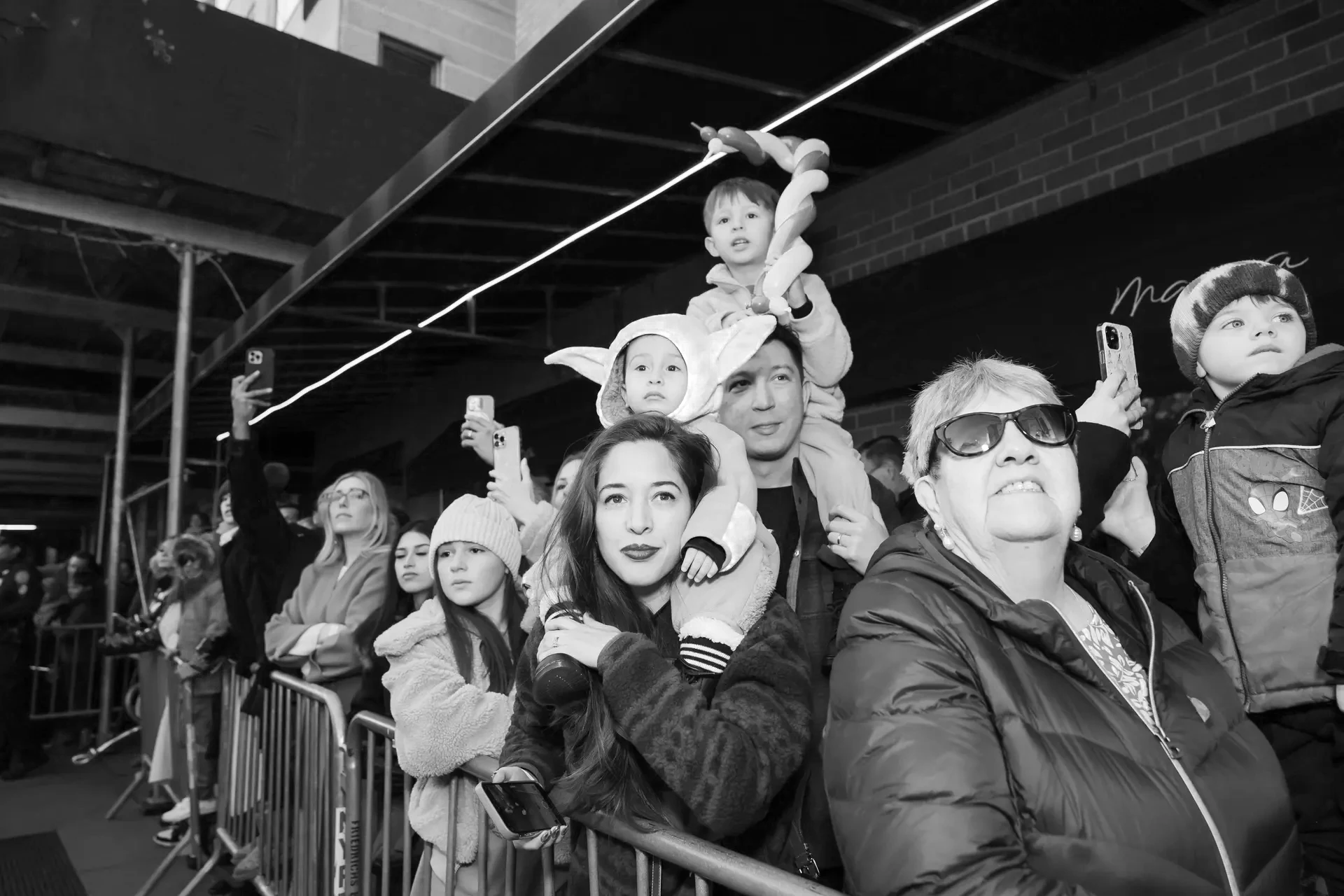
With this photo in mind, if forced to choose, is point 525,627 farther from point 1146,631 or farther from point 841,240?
point 841,240

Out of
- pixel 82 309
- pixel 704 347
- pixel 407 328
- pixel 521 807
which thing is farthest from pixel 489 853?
pixel 82 309

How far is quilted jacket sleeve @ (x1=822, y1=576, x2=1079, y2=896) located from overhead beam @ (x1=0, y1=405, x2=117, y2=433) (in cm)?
1523

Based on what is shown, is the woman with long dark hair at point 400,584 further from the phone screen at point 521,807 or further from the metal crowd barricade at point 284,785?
the phone screen at point 521,807

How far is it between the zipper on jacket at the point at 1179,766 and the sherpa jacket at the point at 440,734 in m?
1.58

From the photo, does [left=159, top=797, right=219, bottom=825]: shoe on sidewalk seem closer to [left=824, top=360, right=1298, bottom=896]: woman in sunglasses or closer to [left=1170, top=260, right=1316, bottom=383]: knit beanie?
[left=824, top=360, right=1298, bottom=896]: woman in sunglasses

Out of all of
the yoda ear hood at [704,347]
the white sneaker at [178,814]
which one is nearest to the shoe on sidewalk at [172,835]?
the white sneaker at [178,814]

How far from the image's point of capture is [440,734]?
224 centimetres

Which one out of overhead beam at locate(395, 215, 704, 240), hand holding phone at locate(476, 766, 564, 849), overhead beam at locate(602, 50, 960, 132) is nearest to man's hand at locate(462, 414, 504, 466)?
hand holding phone at locate(476, 766, 564, 849)

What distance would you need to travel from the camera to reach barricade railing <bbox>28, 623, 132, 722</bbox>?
29.0 ft

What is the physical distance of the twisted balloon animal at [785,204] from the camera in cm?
234

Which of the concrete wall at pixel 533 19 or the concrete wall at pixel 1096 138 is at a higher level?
the concrete wall at pixel 533 19

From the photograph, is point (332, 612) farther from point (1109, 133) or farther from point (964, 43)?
point (1109, 133)

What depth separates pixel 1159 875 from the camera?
1.15m

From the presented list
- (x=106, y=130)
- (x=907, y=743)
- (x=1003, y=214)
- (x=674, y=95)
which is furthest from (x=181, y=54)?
(x=907, y=743)
